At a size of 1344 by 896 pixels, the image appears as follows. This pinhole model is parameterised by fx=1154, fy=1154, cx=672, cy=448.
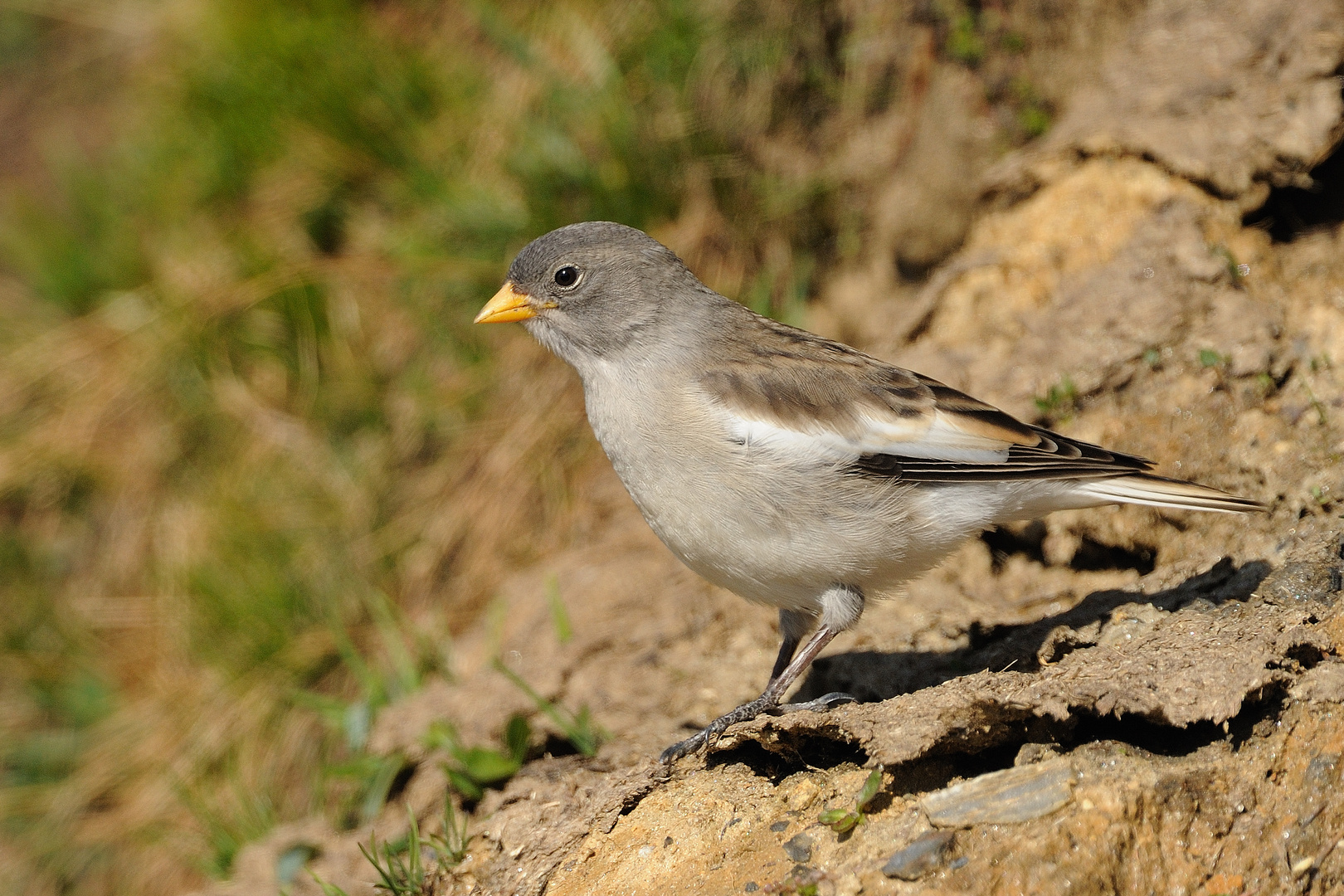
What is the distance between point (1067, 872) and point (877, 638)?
1721 millimetres

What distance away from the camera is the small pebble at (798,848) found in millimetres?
2840

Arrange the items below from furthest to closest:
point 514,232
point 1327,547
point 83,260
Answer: point 83,260 → point 514,232 → point 1327,547

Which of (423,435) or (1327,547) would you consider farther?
(423,435)

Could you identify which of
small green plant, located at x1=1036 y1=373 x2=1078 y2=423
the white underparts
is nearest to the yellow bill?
the white underparts

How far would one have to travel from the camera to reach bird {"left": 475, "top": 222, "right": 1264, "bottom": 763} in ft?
11.4

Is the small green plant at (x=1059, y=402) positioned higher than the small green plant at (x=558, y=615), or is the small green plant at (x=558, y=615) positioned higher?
the small green plant at (x=1059, y=402)

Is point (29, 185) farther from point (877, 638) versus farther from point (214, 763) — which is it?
point (877, 638)

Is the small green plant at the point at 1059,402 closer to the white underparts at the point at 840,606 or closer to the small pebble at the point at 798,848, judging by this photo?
the white underparts at the point at 840,606

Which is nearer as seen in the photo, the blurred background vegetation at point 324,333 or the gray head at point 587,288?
the gray head at point 587,288

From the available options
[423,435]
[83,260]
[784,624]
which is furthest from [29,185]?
[784,624]

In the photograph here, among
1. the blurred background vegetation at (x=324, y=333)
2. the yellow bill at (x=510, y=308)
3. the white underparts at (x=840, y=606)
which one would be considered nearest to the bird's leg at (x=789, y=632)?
the white underparts at (x=840, y=606)

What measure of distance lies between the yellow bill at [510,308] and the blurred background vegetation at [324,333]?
1.78 metres

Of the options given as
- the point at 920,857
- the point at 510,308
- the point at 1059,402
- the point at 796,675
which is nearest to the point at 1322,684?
the point at 920,857

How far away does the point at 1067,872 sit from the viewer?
253 centimetres
